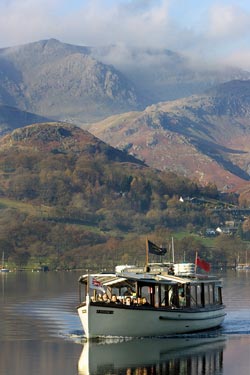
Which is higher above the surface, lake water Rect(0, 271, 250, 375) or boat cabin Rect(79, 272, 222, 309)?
boat cabin Rect(79, 272, 222, 309)

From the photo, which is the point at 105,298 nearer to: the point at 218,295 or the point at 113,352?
the point at 113,352

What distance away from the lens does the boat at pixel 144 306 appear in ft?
294

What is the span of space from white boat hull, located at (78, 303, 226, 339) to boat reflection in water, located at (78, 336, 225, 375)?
97 cm

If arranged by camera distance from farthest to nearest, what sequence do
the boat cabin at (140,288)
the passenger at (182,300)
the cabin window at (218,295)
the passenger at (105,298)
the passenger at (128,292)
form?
the cabin window at (218,295), the passenger at (182,300), the passenger at (128,292), the passenger at (105,298), the boat cabin at (140,288)

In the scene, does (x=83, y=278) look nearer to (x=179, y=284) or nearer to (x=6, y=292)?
(x=179, y=284)

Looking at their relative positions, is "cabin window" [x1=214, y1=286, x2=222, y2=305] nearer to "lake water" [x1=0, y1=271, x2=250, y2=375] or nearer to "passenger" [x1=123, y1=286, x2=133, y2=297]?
"lake water" [x1=0, y1=271, x2=250, y2=375]

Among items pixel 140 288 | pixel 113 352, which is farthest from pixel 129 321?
pixel 113 352

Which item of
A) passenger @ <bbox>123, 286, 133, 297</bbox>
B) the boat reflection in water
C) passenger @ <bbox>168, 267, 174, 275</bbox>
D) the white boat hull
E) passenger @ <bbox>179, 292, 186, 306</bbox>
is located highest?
passenger @ <bbox>168, 267, 174, 275</bbox>

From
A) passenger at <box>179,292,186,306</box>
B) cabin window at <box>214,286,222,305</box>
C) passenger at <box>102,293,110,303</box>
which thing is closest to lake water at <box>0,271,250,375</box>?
cabin window at <box>214,286,222,305</box>

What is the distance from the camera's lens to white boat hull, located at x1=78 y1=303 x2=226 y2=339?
89188 mm

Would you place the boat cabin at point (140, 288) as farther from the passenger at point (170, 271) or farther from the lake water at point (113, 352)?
the lake water at point (113, 352)

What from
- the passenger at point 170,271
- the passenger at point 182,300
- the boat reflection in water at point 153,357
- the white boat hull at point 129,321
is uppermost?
the passenger at point 170,271

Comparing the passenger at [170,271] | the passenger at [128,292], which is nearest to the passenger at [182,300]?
the passenger at [170,271]

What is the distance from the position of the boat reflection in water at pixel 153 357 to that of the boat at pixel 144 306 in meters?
1.30
